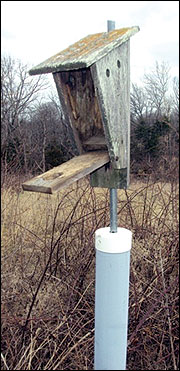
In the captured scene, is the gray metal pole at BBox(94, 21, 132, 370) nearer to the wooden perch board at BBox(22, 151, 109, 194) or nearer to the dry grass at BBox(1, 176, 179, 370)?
the wooden perch board at BBox(22, 151, 109, 194)

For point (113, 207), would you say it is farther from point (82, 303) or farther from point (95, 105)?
point (82, 303)

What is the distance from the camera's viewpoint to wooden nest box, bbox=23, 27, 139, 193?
81cm

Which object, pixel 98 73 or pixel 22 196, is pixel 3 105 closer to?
pixel 22 196

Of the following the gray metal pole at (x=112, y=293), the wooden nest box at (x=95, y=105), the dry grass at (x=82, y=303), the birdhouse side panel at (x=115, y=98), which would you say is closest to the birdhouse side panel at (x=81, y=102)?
the wooden nest box at (x=95, y=105)

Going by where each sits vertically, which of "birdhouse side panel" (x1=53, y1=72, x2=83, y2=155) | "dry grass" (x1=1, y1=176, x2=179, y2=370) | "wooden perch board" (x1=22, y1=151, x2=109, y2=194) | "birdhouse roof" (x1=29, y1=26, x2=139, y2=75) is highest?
"birdhouse roof" (x1=29, y1=26, x2=139, y2=75)

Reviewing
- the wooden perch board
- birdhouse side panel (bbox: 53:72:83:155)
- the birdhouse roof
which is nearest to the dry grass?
birdhouse side panel (bbox: 53:72:83:155)

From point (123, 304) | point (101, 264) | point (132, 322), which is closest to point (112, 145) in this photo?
point (101, 264)

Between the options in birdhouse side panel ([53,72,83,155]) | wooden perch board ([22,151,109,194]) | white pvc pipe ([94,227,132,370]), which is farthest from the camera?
birdhouse side panel ([53,72,83,155])

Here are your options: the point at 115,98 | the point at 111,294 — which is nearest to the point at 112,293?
the point at 111,294

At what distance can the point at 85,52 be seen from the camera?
0.84 metres

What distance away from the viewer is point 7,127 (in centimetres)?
407

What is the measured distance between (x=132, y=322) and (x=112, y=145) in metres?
1.18

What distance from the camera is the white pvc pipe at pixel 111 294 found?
0.87m

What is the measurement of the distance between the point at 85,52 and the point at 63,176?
33 cm
